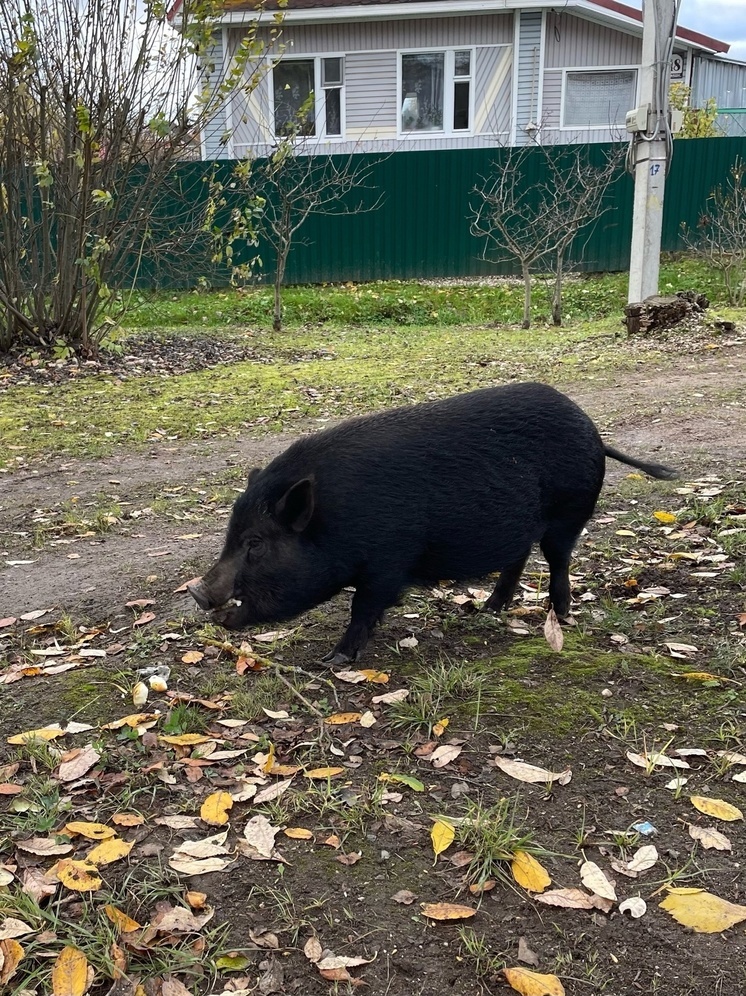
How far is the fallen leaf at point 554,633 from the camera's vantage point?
10.5 feet

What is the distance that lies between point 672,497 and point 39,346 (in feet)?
26.7

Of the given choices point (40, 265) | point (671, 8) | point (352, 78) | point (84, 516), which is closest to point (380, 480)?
point (84, 516)

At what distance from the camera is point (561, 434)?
3.34 m

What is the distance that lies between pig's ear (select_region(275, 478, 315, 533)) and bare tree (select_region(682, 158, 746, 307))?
13.2 meters

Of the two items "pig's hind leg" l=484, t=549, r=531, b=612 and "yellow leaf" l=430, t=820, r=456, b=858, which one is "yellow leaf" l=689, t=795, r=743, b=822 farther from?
"pig's hind leg" l=484, t=549, r=531, b=612

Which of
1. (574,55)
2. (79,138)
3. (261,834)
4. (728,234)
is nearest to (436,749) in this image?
(261,834)

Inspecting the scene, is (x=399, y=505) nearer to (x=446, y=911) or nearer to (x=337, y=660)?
(x=337, y=660)

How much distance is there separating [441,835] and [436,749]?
417mm

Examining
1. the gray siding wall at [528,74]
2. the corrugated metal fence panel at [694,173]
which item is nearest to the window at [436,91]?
the gray siding wall at [528,74]

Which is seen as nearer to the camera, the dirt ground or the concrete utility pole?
the dirt ground

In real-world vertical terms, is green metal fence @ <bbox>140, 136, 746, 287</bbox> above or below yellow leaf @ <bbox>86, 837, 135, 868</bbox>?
above

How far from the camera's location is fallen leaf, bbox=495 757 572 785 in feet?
8.05

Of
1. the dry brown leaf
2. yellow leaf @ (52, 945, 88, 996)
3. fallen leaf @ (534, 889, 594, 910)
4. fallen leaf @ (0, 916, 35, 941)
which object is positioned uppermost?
the dry brown leaf

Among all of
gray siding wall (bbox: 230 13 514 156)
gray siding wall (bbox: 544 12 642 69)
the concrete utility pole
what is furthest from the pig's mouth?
gray siding wall (bbox: 544 12 642 69)
